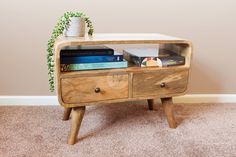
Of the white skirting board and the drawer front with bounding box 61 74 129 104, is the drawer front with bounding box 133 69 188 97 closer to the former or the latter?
the drawer front with bounding box 61 74 129 104

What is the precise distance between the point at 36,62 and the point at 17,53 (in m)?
0.12

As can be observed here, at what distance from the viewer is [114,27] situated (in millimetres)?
1562

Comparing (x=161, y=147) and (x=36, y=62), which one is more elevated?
(x=36, y=62)

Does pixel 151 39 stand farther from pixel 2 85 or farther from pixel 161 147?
pixel 2 85

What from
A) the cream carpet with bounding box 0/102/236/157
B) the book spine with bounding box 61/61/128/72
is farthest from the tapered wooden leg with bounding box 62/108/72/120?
the book spine with bounding box 61/61/128/72

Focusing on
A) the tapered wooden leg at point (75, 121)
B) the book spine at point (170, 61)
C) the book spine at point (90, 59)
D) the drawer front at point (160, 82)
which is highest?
the book spine at point (90, 59)

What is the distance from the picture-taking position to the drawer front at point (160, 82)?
1195mm

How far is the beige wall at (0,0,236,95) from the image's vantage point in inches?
58.7

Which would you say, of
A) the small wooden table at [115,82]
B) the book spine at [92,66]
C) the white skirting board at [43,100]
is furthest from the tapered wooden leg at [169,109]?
the white skirting board at [43,100]

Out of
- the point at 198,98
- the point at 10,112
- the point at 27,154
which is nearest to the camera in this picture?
the point at 27,154

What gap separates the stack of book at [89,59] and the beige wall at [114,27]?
0.43m

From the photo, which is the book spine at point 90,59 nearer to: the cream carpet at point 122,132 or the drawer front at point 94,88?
the drawer front at point 94,88

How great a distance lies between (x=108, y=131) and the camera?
4.20ft

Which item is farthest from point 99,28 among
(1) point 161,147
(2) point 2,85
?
(1) point 161,147
